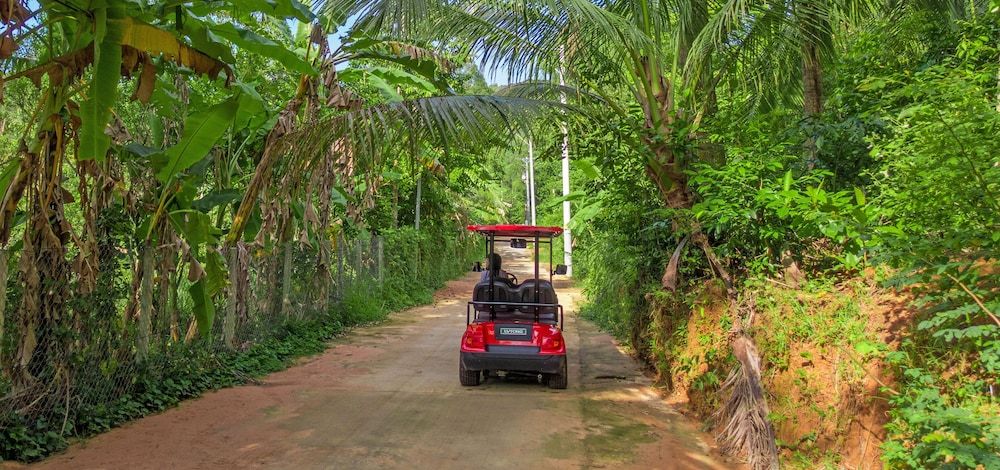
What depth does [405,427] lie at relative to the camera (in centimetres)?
681

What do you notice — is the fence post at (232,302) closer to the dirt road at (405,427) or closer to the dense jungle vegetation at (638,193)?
the dense jungle vegetation at (638,193)

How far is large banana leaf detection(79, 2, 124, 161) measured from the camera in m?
5.13

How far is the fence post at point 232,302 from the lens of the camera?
9594 millimetres

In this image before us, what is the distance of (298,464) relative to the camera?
18.3ft

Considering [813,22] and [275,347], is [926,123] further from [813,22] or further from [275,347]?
[275,347]

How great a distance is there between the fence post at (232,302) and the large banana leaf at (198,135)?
305 cm

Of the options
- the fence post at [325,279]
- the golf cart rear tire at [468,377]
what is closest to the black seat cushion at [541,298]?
the golf cart rear tire at [468,377]

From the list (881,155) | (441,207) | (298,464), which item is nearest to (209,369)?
(298,464)

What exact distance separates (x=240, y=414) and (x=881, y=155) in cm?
671

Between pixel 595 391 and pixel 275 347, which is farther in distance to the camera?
pixel 275 347

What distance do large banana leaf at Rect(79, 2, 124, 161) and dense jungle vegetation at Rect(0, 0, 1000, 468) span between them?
0.03 meters

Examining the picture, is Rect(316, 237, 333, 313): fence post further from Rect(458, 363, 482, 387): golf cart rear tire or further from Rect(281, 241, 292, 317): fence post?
Rect(458, 363, 482, 387): golf cart rear tire

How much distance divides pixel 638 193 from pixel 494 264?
2.28 meters

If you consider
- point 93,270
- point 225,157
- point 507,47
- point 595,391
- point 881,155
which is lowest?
point 595,391
